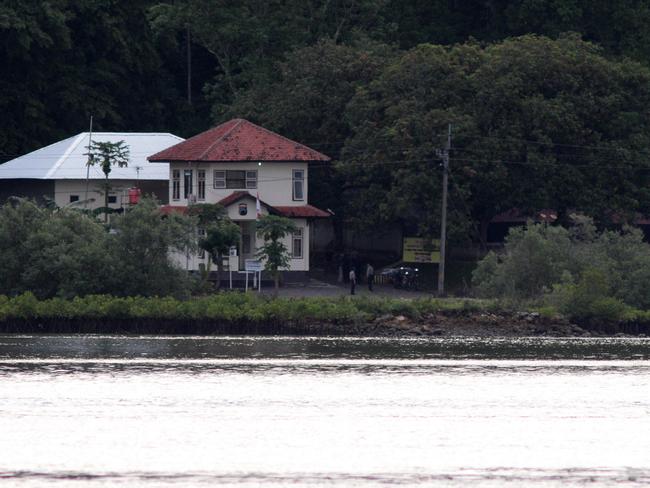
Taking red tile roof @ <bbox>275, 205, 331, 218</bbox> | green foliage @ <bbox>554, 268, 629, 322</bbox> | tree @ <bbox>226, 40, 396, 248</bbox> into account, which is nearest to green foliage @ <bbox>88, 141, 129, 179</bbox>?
tree @ <bbox>226, 40, 396, 248</bbox>

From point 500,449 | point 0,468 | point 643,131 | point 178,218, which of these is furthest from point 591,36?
point 0,468

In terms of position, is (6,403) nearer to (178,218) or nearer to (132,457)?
(132,457)

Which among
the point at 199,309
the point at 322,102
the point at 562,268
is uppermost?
the point at 322,102

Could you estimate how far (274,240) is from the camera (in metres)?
68.9

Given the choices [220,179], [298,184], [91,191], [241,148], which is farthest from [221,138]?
[91,191]

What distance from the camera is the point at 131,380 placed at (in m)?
47.5

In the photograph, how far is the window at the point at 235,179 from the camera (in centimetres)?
7925

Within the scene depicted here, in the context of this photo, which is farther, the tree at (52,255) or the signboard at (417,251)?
the signboard at (417,251)

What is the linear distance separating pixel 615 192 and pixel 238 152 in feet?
64.6

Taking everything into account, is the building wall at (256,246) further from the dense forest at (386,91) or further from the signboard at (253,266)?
the signboard at (253,266)

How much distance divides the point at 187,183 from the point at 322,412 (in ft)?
127

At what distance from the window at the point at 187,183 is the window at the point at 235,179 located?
1.35 m

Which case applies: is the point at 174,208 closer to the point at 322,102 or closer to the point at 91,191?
the point at 91,191

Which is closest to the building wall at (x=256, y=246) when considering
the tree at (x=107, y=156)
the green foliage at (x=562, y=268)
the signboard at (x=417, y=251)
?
the signboard at (x=417, y=251)
